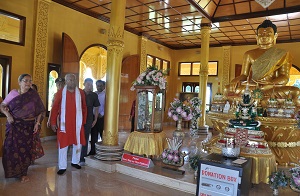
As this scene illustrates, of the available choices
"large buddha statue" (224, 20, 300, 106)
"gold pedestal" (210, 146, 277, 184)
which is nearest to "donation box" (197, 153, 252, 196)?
"gold pedestal" (210, 146, 277, 184)

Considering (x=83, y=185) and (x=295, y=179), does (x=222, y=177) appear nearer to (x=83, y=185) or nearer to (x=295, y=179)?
(x=295, y=179)

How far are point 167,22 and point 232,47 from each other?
3960 mm

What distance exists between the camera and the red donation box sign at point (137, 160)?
3.75 metres

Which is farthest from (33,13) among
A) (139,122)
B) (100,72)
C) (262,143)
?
(262,143)

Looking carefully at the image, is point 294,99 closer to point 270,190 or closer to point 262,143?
point 262,143

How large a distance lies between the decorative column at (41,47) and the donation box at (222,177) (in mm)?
5017

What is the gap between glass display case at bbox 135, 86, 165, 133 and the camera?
13.0 feet

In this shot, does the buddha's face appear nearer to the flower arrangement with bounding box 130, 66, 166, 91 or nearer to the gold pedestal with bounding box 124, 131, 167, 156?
the flower arrangement with bounding box 130, 66, 166, 91

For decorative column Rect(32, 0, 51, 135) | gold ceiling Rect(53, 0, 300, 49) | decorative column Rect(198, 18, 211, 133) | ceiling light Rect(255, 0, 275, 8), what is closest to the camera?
decorative column Rect(32, 0, 51, 135)

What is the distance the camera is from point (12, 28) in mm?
5547

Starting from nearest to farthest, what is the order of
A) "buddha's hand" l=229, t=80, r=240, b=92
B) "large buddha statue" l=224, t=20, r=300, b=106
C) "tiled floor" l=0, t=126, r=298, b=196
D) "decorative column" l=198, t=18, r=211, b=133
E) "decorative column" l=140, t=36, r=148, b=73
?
"tiled floor" l=0, t=126, r=298, b=196 → "large buddha statue" l=224, t=20, r=300, b=106 → "buddha's hand" l=229, t=80, r=240, b=92 → "decorative column" l=198, t=18, r=211, b=133 → "decorative column" l=140, t=36, r=148, b=73

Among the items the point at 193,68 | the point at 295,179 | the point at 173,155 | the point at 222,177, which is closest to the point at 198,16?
the point at 193,68

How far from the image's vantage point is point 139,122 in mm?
4090

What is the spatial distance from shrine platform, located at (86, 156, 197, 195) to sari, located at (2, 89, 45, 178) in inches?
44.1
